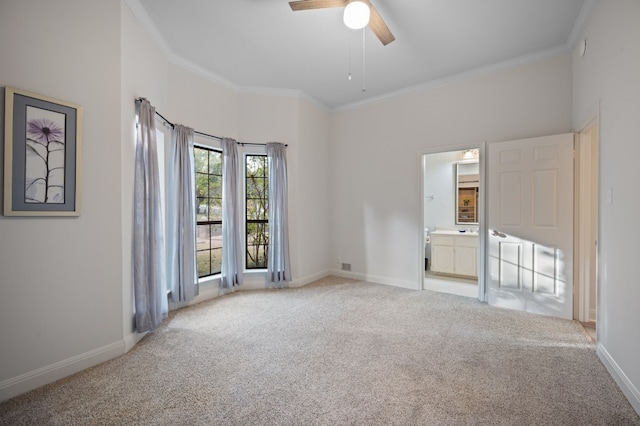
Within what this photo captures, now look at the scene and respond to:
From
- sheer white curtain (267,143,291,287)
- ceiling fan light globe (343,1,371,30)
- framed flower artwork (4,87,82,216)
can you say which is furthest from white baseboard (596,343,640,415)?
framed flower artwork (4,87,82,216)

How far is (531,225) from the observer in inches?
134

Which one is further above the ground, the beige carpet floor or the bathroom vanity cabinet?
the bathroom vanity cabinet

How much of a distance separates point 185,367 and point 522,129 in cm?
440

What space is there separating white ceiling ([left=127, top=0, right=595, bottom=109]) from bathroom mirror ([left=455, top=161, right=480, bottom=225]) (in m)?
2.00

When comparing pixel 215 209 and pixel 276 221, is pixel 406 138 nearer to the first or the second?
pixel 276 221

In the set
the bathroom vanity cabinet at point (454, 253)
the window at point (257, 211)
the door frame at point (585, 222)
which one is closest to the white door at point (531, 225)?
the door frame at point (585, 222)

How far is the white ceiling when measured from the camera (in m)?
2.67

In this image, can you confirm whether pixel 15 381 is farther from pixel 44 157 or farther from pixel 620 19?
pixel 620 19

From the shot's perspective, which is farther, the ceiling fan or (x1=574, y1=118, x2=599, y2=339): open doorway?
(x1=574, y1=118, x2=599, y2=339): open doorway

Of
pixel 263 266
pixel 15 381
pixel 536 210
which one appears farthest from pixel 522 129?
→ pixel 15 381

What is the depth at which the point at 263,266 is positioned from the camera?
458 cm

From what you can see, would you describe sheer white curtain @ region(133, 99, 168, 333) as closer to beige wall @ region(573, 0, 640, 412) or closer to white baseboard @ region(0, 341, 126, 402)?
white baseboard @ region(0, 341, 126, 402)

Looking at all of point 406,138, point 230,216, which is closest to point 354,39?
point 406,138

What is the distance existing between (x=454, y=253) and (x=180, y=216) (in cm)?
441
